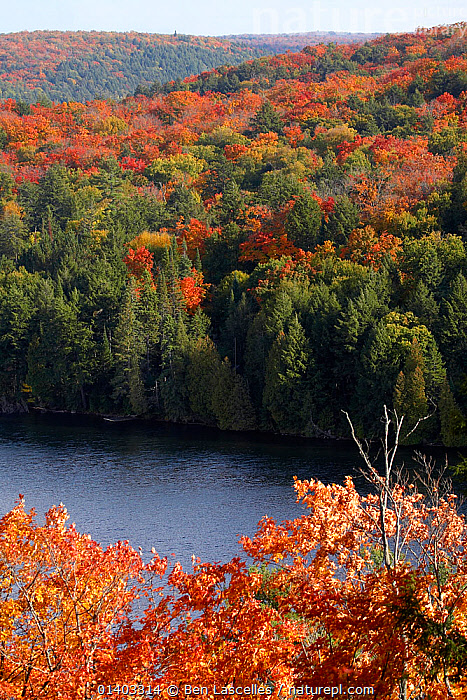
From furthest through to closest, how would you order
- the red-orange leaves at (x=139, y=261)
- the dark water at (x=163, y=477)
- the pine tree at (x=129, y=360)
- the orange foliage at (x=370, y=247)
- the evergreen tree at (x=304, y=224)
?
the red-orange leaves at (x=139, y=261) < the evergreen tree at (x=304, y=224) < the pine tree at (x=129, y=360) < the orange foliage at (x=370, y=247) < the dark water at (x=163, y=477)

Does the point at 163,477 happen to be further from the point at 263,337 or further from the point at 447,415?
the point at 447,415

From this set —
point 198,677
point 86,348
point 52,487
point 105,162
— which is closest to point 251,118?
point 105,162

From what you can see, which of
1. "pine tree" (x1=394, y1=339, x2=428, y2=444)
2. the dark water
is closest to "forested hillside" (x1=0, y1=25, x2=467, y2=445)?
"pine tree" (x1=394, y1=339, x2=428, y2=444)

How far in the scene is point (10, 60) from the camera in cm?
19162

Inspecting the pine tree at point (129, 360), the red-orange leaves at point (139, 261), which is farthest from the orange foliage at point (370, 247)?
the red-orange leaves at point (139, 261)

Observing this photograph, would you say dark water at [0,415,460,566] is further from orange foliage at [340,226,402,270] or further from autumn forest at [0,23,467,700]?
orange foliage at [340,226,402,270]

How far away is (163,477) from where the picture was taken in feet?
139

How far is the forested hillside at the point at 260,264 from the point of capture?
49844 mm

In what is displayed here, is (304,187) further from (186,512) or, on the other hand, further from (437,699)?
(437,699)

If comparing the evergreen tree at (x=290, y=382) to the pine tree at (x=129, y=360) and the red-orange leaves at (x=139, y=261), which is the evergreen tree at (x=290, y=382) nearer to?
the pine tree at (x=129, y=360)

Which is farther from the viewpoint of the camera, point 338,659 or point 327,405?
point 327,405

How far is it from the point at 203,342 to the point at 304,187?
2159 centimetres

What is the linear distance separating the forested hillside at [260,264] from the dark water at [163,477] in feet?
13.8

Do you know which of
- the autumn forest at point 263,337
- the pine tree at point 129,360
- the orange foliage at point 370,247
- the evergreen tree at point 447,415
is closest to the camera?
the autumn forest at point 263,337
